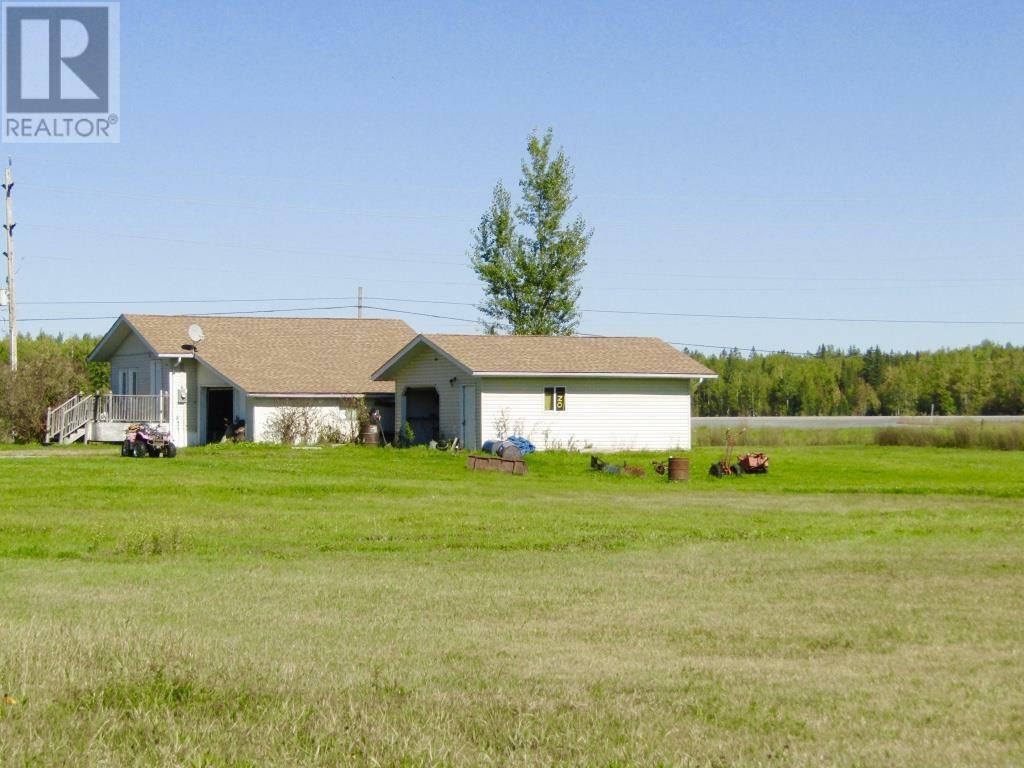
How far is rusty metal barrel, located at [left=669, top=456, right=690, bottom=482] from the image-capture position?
33.8 metres

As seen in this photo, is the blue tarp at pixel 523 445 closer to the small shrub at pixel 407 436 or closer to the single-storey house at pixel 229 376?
the small shrub at pixel 407 436

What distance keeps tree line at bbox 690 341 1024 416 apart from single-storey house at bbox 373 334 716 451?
194 feet

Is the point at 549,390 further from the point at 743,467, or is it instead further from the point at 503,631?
the point at 503,631

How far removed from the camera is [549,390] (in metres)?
42.7

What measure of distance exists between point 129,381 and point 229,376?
28.0 ft

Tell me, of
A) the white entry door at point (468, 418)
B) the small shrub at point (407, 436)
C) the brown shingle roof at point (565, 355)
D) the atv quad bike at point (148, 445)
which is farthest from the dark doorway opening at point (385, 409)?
the atv quad bike at point (148, 445)

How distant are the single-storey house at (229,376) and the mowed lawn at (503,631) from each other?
19827 mm

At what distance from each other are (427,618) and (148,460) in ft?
86.7

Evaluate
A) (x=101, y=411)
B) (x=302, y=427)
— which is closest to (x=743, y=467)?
(x=302, y=427)

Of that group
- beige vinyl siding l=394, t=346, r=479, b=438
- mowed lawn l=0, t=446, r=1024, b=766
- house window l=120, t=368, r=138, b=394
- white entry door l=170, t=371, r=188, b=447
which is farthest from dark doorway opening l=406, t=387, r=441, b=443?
mowed lawn l=0, t=446, r=1024, b=766

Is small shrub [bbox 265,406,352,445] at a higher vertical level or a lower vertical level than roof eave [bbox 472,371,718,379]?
lower

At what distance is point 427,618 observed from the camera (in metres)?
12.0

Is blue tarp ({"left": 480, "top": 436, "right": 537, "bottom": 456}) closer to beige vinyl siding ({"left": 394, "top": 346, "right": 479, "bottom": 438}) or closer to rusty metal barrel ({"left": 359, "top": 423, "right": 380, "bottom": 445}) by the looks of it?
beige vinyl siding ({"left": 394, "top": 346, "right": 479, "bottom": 438})

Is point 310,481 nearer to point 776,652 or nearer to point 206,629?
point 206,629
